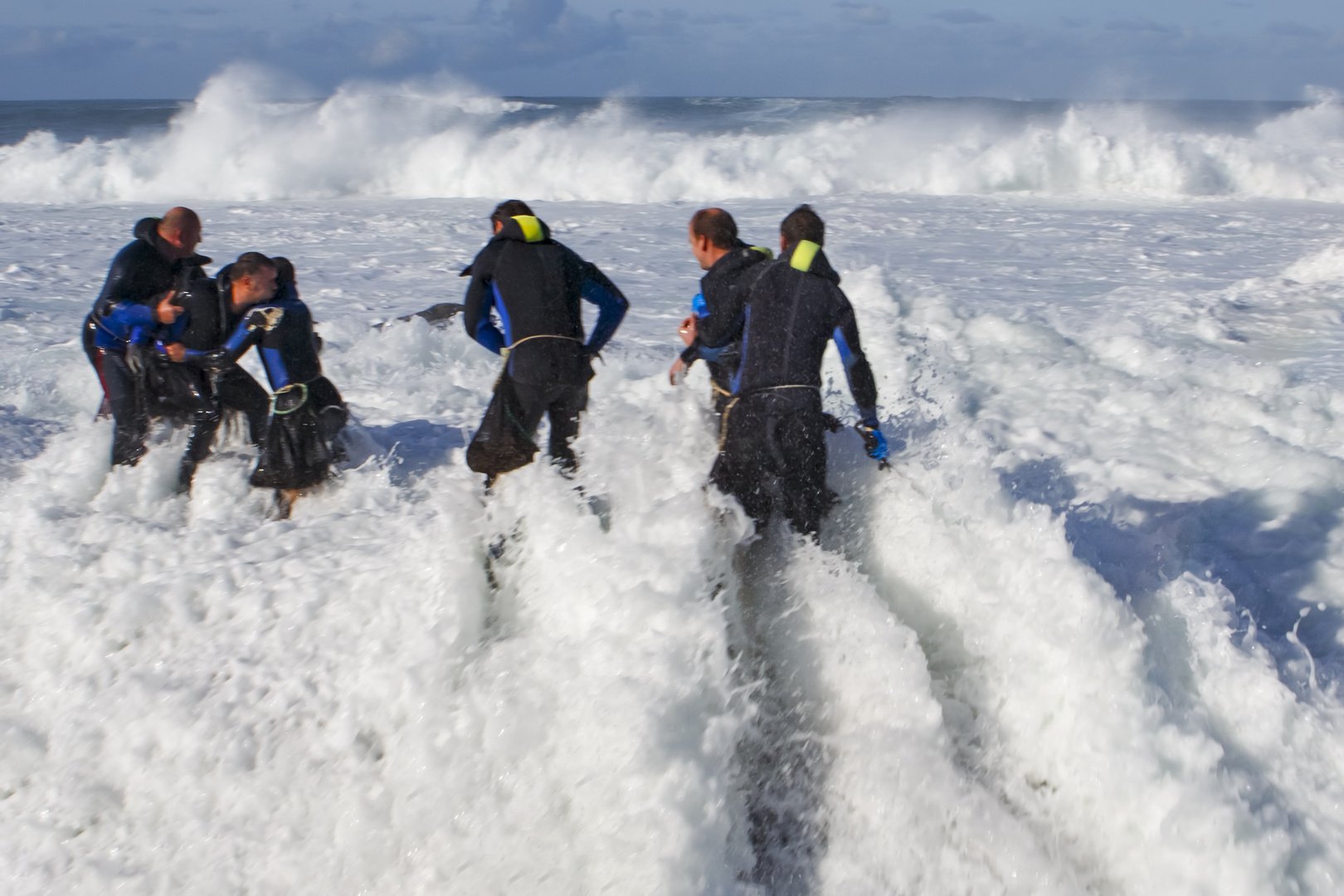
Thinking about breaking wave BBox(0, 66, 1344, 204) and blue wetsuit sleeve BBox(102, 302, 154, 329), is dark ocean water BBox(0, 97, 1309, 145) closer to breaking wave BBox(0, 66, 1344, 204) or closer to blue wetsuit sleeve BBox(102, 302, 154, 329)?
breaking wave BBox(0, 66, 1344, 204)

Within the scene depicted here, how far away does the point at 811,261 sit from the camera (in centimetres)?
314

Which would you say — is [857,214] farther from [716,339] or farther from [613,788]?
[613,788]

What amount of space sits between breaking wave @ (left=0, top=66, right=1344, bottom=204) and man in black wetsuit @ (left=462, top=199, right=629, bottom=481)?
17760mm

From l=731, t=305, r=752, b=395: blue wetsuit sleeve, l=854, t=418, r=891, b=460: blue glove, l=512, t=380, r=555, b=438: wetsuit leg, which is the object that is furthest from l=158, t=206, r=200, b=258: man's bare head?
l=854, t=418, r=891, b=460: blue glove

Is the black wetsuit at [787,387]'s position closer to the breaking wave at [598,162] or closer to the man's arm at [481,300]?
the man's arm at [481,300]

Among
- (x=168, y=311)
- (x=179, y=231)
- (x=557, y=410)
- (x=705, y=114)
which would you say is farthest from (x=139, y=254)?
(x=705, y=114)

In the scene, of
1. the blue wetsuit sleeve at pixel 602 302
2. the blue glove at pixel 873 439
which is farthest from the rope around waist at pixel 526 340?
the blue glove at pixel 873 439

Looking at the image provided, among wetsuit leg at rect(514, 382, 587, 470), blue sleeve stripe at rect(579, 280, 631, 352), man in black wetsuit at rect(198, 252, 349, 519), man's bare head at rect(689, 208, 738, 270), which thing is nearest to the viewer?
man's bare head at rect(689, 208, 738, 270)

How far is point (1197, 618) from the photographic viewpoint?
3.17m

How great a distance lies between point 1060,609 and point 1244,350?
231 inches

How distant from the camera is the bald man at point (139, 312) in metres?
4.15

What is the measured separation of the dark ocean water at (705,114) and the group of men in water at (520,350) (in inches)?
949

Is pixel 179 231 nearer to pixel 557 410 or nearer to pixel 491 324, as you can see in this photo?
pixel 491 324

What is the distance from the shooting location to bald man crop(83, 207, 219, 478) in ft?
13.6
